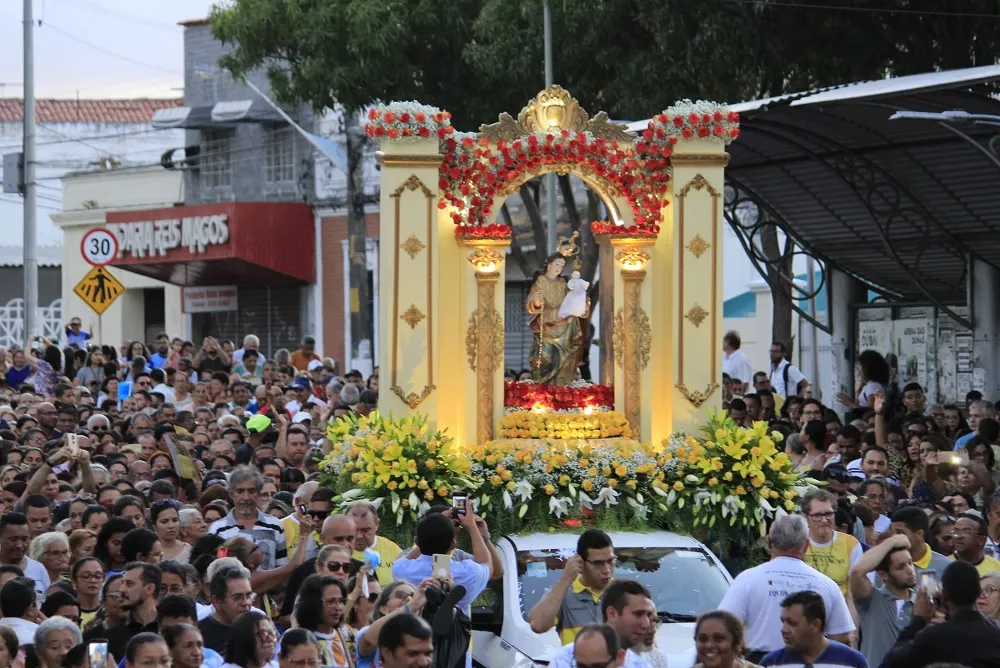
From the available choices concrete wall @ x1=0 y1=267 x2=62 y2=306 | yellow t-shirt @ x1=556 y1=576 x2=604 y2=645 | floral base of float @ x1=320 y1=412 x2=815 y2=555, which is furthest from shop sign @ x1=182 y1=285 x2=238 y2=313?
yellow t-shirt @ x1=556 y1=576 x2=604 y2=645

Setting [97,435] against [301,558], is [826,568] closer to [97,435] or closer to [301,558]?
[301,558]

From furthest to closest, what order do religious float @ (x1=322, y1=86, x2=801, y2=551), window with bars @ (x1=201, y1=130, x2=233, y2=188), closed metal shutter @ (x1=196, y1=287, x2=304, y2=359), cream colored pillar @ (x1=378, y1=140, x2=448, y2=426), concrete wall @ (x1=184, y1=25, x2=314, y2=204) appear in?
window with bars @ (x1=201, y1=130, x2=233, y2=188)
closed metal shutter @ (x1=196, y1=287, x2=304, y2=359)
concrete wall @ (x1=184, y1=25, x2=314, y2=204)
cream colored pillar @ (x1=378, y1=140, x2=448, y2=426)
religious float @ (x1=322, y1=86, x2=801, y2=551)

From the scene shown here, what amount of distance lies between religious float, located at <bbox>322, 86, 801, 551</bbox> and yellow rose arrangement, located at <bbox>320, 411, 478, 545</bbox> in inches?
1.5

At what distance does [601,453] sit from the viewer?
15016 millimetres

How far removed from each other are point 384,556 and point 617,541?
164 cm

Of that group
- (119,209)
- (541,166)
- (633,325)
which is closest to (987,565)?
(633,325)

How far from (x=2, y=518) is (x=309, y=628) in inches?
136

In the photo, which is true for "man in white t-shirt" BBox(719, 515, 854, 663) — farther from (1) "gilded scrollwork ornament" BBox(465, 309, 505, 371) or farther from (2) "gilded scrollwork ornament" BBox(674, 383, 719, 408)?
(1) "gilded scrollwork ornament" BBox(465, 309, 505, 371)

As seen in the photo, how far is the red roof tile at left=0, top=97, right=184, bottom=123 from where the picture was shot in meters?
55.5

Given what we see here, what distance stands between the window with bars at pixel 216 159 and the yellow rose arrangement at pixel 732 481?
94.5ft

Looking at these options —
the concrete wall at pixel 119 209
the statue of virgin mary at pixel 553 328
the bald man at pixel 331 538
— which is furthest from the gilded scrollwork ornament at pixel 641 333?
the concrete wall at pixel 119 209

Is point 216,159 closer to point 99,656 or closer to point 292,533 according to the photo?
point 292,533

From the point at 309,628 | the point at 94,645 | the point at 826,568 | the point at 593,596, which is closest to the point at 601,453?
the point at 826,568

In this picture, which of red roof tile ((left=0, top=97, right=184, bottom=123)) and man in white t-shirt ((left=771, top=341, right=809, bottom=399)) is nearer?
man in white t-shirt ((left=771, top=341, right=809, bottom=399))
